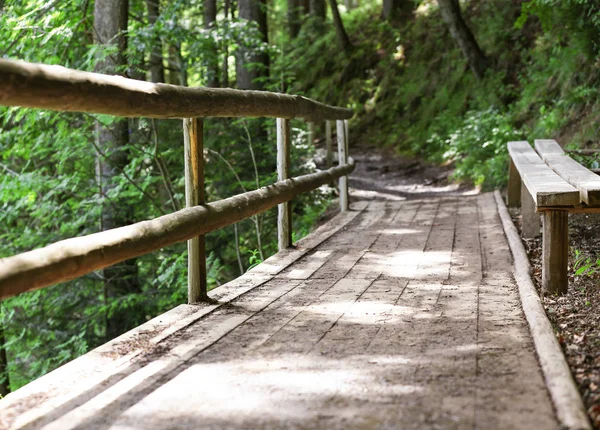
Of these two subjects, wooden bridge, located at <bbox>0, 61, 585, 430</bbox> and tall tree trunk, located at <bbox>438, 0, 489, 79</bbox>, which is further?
tall tree trunk, located at <bbox>438, 0, 489, 79</bbox>

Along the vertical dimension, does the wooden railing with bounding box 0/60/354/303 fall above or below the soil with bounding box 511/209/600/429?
above

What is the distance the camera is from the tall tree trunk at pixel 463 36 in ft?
50.0

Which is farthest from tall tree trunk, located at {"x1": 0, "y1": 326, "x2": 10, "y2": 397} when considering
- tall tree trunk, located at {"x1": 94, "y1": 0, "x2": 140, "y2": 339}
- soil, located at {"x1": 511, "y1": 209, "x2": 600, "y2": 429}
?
soil, located at {"x1": 511, "y1": 209, "x2": 600, "y2": 429}

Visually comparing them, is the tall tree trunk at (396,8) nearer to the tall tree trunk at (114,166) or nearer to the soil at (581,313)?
the tall tree trunk at (114,166)

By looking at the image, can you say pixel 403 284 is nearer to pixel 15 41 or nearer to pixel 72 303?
pixel 72 303

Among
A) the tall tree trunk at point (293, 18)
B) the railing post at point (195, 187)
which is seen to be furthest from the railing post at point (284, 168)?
the tall tree trunk at point (293, 18)

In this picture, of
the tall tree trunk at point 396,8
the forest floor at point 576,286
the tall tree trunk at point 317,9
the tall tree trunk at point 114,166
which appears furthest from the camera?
the tall tree trunk at point 317,9

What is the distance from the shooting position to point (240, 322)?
401cm

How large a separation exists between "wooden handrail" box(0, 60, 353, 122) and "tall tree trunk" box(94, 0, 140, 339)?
16.8 feet

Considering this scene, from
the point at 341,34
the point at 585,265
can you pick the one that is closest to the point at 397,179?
the point at 341,34

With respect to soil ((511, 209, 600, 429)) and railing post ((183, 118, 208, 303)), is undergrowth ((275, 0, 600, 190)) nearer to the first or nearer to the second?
soil ((511, 209, 600, 429))

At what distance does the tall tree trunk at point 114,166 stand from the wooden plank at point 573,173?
5526mm

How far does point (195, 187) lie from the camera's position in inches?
173

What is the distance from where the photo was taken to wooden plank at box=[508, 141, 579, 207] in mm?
4191
